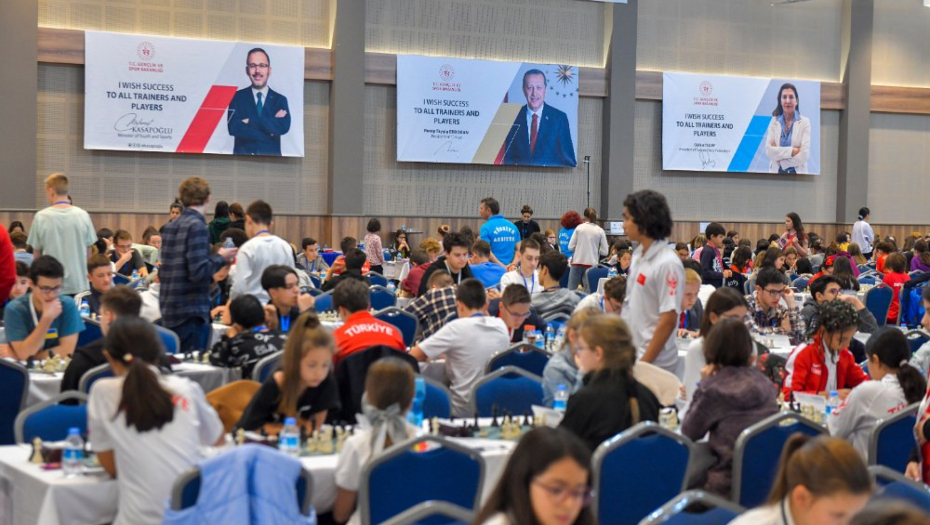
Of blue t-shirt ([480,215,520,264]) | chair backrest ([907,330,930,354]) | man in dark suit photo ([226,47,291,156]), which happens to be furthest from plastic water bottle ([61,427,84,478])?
man in dark suit photo ([226,47,291,156])

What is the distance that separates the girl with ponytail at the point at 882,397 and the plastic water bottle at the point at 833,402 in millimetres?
309

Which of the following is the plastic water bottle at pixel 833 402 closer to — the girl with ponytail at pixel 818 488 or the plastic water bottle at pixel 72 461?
the girl with ponytail at pixel 818 488

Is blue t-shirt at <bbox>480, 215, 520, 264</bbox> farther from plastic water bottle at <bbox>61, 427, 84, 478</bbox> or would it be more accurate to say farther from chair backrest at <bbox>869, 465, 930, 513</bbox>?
chair backrest at <bbox>869, 465, 930, 513</bbox>

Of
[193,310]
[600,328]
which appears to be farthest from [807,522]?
[193,310]

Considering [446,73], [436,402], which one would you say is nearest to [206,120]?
[446,73]

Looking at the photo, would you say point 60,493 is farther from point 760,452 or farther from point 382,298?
point 382,298

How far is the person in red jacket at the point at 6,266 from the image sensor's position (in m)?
7.48

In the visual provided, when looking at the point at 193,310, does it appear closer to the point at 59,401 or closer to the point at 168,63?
the point at 59,401

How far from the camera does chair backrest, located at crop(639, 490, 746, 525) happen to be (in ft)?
9.82

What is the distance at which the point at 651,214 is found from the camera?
5641 millimetres

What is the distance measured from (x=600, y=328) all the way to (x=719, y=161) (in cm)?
1570

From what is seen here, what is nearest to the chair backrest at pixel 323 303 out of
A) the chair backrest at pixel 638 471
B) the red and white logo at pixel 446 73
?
the chair backrest at pixel 638 471

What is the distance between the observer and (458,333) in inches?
252

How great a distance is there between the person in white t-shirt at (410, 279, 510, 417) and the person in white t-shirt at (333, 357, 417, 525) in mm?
2227
